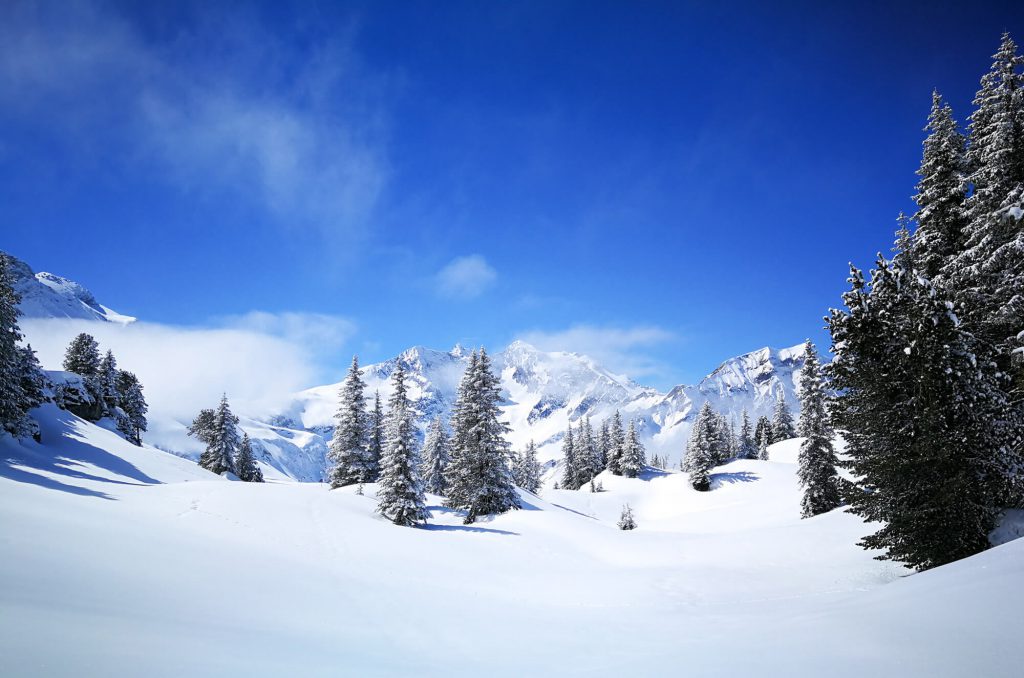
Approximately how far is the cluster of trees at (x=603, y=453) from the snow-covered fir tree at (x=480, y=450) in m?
46.3

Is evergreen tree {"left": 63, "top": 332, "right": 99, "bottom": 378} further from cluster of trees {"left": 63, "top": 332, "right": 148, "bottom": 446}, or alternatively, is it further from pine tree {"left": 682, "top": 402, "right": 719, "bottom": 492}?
pine tree {"left": 682, "top": 402, "right": 719, "bottom": 492}

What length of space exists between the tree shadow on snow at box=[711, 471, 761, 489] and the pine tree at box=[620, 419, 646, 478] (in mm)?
14388

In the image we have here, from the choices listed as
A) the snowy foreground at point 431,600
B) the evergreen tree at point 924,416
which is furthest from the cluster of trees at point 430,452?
the evergreen tree at point 924,416

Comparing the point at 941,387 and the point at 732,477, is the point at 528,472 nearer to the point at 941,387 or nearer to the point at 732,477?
the point at 732,477

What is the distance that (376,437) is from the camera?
148ft

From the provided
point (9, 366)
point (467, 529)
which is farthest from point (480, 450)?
point (9, 366)

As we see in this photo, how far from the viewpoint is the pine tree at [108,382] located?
48.3 meters

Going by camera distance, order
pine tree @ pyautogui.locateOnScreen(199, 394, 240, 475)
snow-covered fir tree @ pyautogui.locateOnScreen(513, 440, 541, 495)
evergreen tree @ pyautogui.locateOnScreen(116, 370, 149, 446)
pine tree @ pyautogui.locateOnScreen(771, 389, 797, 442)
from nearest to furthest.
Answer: pine tree @ pyautogui.locateOnScreen(199, 394, 240, 475)
evergreen tree @ pyautogui.locateOnScreen(116, 370, 149, 446)
snow-covered fir tree @ pyautogui.locateOnScreen(513, 440, 541, 495)
pine tree @ pyautogui.locateOnScreen(771, 389, 797, 442)

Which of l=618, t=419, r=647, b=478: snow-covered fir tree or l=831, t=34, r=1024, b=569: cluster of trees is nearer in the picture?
l=831, t=34, r=1024, b=569: cluster of trees

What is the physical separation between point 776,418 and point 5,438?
92.8 meters

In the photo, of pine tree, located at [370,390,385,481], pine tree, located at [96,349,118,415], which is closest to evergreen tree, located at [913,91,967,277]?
pine tree, located at [370,390,385,481]

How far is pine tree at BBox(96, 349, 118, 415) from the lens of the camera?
4831cm

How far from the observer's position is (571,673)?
20.0 ft

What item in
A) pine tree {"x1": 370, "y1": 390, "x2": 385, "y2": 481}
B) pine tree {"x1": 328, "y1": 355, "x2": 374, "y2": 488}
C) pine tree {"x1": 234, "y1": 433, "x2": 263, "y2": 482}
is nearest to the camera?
pine tree {"x1": 328, "y1": 355, "x2": 374, "y2": 488}
